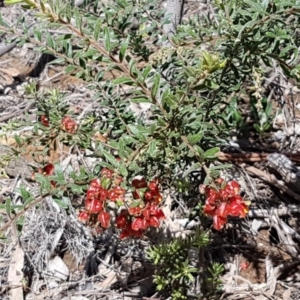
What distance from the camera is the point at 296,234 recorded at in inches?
121

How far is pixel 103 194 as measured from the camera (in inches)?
65.9

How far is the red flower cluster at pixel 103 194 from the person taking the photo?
167 centimetres

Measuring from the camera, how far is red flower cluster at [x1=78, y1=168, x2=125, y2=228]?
1.67 metres

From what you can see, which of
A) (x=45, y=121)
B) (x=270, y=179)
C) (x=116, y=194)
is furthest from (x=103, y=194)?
(x=270, y=179)

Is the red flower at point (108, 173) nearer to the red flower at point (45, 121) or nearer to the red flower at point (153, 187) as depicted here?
the red flower at point (153, 187)

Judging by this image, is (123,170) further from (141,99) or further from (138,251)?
(138,251)

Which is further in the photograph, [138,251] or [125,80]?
[138,251]

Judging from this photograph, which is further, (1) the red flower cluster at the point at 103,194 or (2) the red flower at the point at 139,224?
(2) the red flower at the point at 139,224

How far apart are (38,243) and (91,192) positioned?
1.52 metres

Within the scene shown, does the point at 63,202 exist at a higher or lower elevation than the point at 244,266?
higher

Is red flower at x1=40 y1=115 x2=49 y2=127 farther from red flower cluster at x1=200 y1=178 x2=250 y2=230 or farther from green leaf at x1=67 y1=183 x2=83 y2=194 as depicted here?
red flower cluster at x1=200 y1=178 x2=250 y2=230

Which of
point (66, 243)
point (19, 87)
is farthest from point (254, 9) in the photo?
point (19, 87)

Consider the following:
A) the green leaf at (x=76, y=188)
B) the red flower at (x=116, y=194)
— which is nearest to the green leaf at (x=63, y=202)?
the green leaf at (x=76, y=188)

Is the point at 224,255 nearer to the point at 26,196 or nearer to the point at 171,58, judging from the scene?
the point at 171,58
